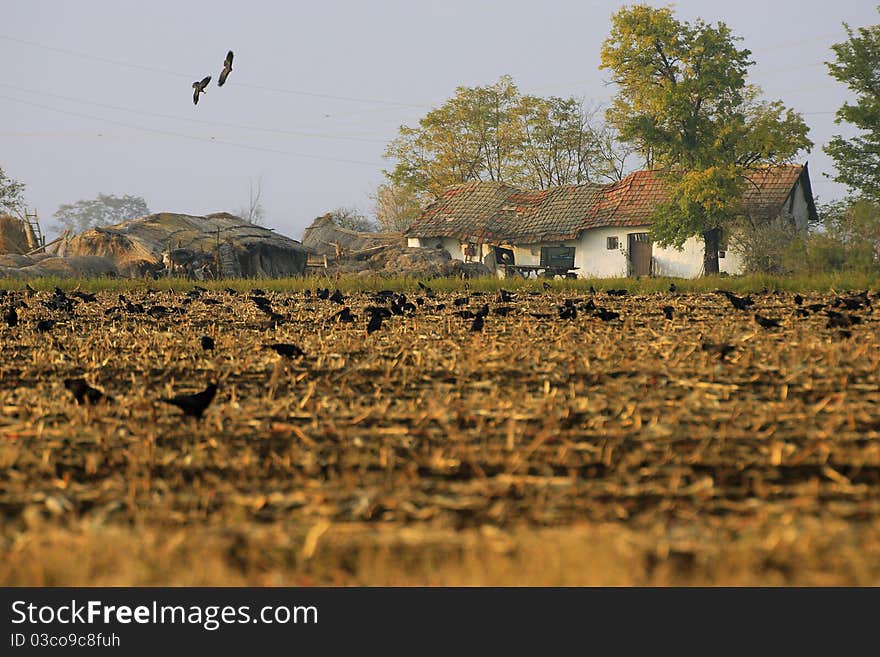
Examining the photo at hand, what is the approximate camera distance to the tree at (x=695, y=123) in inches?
1277

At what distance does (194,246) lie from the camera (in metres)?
27.2

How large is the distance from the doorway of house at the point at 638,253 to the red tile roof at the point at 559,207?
1141 millimetres

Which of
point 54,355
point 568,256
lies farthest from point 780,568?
point 568,256

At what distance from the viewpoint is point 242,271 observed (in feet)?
91.9

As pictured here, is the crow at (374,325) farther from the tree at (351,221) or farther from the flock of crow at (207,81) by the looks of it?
the tree at (351,221)

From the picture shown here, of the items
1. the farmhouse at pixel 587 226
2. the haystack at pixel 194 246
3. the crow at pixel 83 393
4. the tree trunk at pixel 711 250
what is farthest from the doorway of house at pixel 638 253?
the crow at pixel 83 393

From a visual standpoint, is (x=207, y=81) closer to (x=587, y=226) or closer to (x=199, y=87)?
(x=199, y=87)

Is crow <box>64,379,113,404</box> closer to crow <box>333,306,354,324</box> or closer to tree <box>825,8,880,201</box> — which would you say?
crow <box>333,306,354,324</box>

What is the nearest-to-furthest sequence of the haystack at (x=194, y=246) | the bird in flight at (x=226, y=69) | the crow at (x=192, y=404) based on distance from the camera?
the crow at (x=192, y=404), the bird in flight at (x=226, y=69), the haystack at (x=194, y=246)

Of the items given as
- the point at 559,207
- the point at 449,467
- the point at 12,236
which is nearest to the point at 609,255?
the point at 559,207

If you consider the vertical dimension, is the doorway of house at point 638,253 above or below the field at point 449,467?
above

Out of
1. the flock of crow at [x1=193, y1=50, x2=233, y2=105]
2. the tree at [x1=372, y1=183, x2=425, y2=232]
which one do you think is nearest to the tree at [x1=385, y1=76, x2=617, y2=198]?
the tree at [x1=372, y1=183, x2=425, y2=232]

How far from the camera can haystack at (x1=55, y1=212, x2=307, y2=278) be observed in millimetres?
25938
